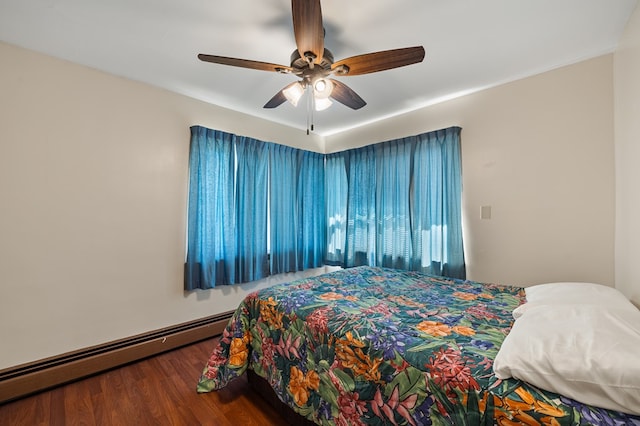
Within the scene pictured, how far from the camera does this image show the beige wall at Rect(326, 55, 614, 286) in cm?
201

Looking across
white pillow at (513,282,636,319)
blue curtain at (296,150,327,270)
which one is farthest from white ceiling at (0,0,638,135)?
white pillow at (513,282,636,319)

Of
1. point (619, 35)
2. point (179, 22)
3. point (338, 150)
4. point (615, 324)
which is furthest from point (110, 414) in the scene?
point (619, 35)

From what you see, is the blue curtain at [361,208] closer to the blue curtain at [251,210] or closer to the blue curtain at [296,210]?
the blue curtain at [296,210]

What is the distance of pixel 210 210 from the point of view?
2.76 m

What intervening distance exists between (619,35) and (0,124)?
430 centimetres

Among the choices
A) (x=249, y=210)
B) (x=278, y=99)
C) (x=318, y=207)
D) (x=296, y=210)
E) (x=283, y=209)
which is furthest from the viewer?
(x=318, y=207)

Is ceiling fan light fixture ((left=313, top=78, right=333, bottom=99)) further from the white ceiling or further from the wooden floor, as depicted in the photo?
the wooden floor

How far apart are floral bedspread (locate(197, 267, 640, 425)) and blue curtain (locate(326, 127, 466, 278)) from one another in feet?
2.14

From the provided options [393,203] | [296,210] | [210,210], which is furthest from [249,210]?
[393,203]

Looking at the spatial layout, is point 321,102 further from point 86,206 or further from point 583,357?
point 86,206

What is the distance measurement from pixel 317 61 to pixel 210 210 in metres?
1.87

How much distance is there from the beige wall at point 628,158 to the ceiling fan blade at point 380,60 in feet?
4.28

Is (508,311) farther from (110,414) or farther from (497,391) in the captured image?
(110,414)

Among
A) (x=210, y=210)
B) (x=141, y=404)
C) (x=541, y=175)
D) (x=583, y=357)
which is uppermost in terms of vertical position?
(x=541, y=175)
